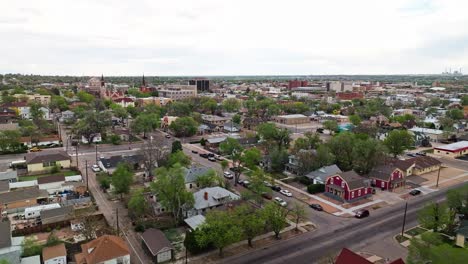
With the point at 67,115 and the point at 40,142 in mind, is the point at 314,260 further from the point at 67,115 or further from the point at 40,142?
the point at 67,115

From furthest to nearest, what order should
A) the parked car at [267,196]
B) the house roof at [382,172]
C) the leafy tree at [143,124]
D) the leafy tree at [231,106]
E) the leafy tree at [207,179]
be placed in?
the leafy tree at [231,106]
the leafy tree at [143,124]
the house roof at [382,172]
the parked car at [267,196]
the leafy tree at [207,179]

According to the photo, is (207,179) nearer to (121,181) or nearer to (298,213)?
(121,181)

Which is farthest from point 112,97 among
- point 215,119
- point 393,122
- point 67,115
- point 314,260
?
point 314,260

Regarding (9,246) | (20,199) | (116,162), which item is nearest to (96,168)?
(116,162)

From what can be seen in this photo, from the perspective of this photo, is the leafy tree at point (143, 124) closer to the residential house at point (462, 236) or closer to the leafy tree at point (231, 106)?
the leafy tree at point (231, 106)

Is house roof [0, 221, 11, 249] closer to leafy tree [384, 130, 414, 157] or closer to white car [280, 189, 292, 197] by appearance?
white car [280, 189, 292, 197]

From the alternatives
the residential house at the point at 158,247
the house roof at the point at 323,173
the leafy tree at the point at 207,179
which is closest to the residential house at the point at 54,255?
the residential house at the point at 158,247
